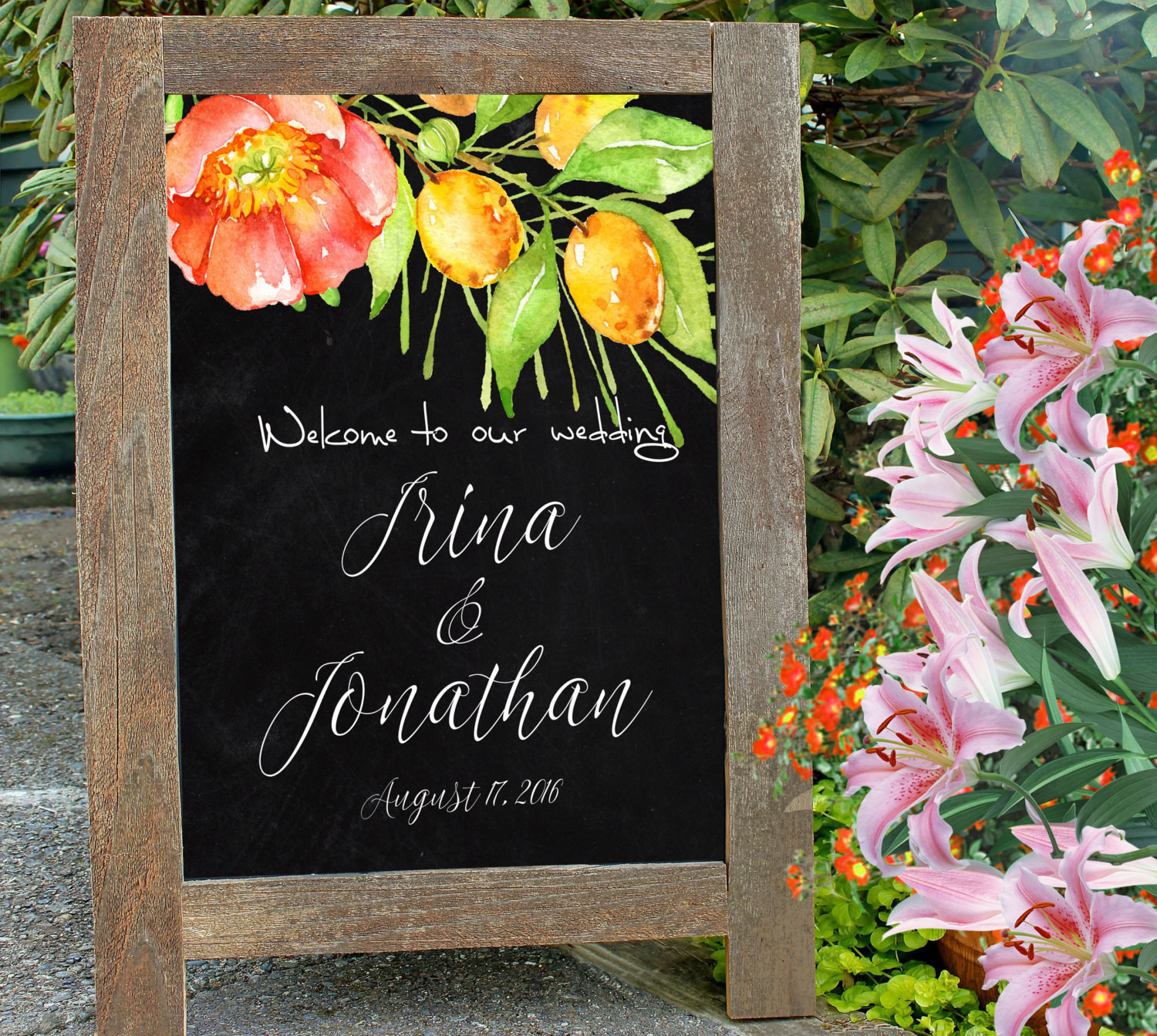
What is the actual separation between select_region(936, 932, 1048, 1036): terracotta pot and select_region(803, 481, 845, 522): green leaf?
0.70 metres

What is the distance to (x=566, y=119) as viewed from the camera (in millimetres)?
1451

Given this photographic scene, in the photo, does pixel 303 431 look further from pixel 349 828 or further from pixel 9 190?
pixel 9 190

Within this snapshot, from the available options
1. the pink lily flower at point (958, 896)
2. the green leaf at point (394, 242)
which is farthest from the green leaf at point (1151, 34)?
the pink lily flower at point (958, 896)

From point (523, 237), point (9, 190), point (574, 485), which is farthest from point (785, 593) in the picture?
point (9, 190)

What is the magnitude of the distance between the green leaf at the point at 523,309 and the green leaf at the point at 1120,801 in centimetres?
96

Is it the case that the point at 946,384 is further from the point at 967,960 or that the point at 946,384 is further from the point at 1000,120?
the point at 967,960

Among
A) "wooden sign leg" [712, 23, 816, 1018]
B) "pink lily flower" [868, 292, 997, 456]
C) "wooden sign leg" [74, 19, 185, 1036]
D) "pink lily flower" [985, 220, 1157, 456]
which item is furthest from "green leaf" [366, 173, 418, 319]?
"pink lily flower" [985, 220, 1157, 456]

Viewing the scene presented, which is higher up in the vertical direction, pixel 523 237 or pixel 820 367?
pixel 523 237

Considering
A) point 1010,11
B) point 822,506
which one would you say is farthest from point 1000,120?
point 822,506

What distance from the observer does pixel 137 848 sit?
4.73ft

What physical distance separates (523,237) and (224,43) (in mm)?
476

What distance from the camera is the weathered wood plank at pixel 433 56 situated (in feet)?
4.64

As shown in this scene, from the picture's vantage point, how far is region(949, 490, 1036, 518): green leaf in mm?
784

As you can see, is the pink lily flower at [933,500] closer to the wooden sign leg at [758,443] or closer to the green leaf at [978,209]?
the wooden sign leg at [758,443]
